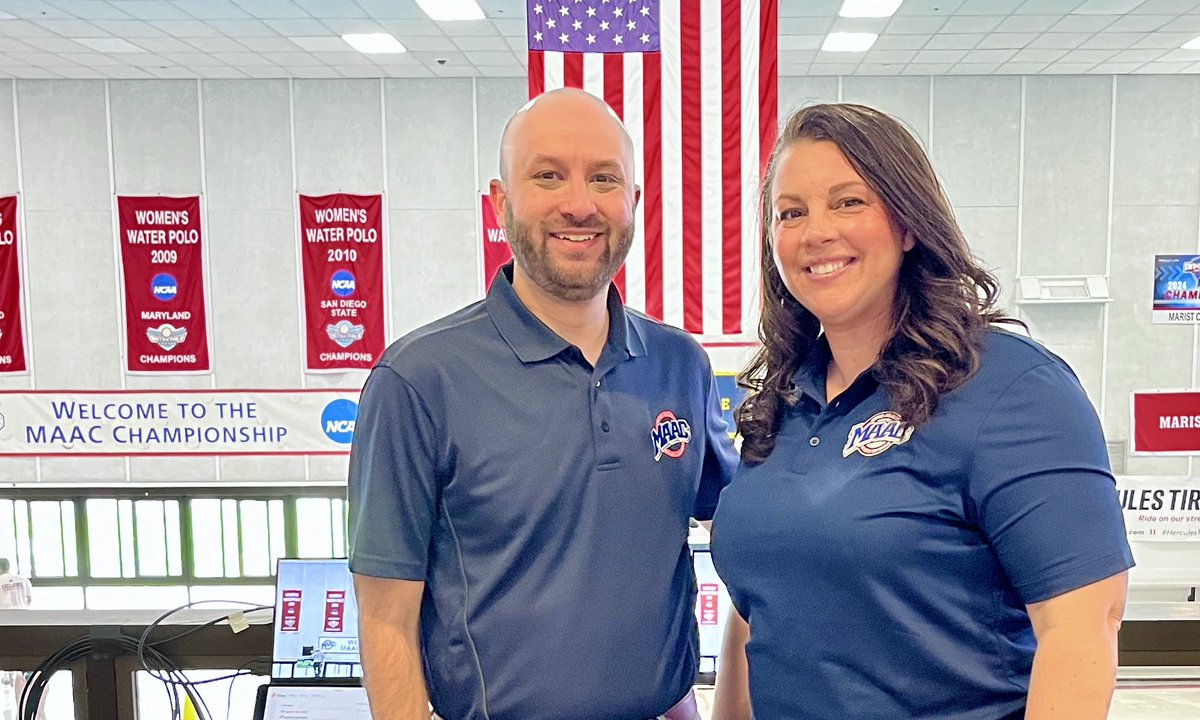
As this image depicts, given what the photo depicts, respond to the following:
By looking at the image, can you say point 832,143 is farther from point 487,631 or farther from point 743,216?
point 743,216

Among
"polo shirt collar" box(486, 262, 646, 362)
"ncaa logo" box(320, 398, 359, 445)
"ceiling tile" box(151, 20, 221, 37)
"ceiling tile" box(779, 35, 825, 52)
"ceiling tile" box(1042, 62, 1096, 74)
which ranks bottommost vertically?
"ncaa logo" box(320, 398, 359, 445)

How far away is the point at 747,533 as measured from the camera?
4.16ft

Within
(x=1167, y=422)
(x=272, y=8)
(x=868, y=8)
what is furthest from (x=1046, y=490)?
(x=1167, y=422)

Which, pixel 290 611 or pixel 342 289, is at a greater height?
pixel 342 289

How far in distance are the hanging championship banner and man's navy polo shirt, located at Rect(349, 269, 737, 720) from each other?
974 centimetres

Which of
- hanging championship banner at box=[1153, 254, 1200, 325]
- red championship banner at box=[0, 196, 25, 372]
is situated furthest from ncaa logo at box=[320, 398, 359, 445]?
hanging championship banner at box=[1153, 254, 1200, 325]

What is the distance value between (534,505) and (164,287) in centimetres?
886

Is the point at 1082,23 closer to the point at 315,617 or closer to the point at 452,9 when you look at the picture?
the point at 452,9

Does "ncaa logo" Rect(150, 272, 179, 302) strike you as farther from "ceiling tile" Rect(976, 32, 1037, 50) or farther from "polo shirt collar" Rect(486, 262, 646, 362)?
"polo shirt collar" Rect(486, 262, 646, 362)

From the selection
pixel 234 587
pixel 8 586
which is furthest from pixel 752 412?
pixel 234 587

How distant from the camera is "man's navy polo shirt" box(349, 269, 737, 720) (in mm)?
1392

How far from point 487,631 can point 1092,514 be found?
872 mm

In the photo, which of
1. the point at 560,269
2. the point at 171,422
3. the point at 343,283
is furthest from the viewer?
the point at 343,283

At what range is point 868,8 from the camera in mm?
6887
